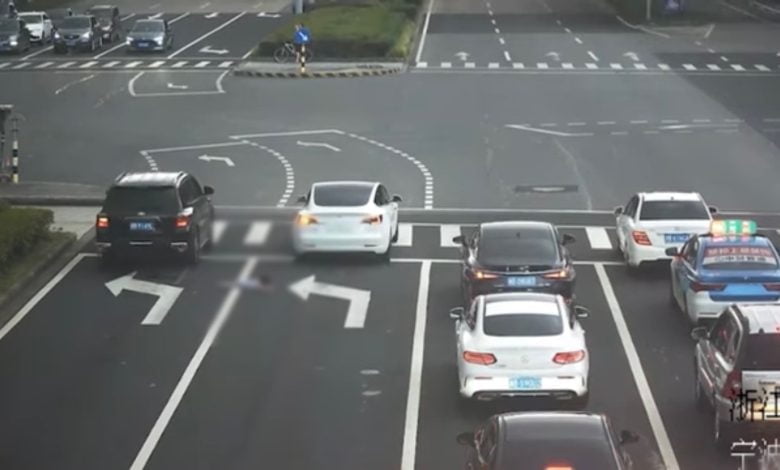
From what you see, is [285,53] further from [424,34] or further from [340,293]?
[340,293]

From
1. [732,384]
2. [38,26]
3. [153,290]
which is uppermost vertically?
[732,384]

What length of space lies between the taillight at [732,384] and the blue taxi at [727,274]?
5556 mm

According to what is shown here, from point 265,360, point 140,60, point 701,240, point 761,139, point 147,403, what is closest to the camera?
point 147,403

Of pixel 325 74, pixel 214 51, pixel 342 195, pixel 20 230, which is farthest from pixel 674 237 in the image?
pixel 214 51

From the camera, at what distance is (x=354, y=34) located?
61.4 meters

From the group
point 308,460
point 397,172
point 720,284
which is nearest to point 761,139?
point 397,172

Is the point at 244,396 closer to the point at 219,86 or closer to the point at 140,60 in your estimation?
the point at 219,86

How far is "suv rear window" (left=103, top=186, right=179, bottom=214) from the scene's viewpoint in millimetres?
26656

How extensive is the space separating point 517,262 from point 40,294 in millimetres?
7657

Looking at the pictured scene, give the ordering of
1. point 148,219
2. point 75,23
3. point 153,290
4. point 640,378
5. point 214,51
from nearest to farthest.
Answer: point 640,378 → point 153,290 → point 148,219 → point 214,51 → point 75,23

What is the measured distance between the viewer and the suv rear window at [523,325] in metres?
18.1

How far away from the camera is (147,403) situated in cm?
1895

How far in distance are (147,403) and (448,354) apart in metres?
4.24

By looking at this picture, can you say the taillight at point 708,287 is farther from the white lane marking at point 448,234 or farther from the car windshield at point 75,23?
the car windshield at point 75,23
